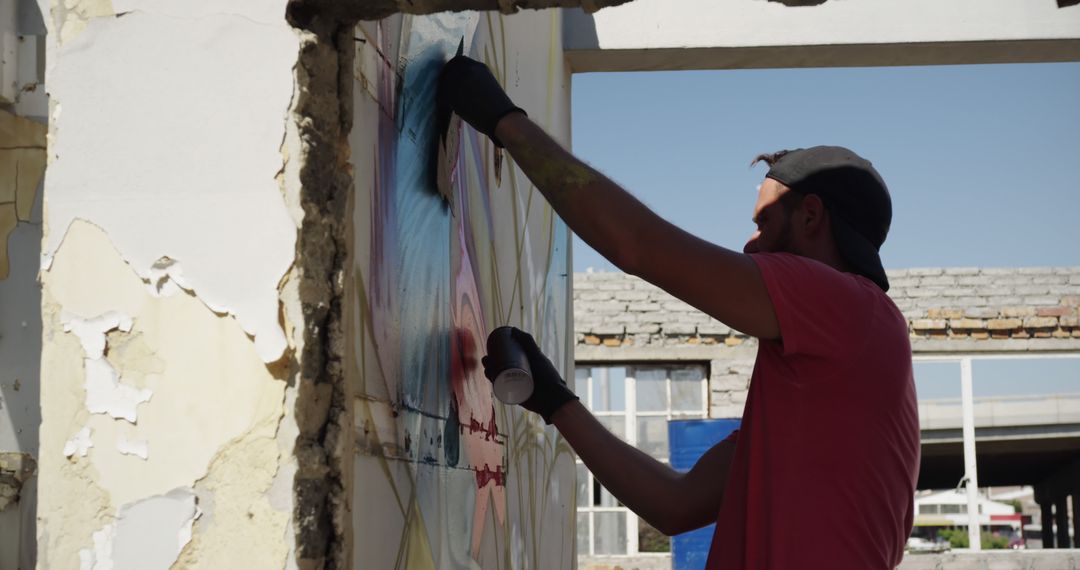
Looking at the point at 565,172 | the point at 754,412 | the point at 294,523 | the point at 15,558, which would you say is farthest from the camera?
the point at 15,558

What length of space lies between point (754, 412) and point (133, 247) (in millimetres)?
1052

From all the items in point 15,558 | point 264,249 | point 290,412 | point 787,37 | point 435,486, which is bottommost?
point 15,558

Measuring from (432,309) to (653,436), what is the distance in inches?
304

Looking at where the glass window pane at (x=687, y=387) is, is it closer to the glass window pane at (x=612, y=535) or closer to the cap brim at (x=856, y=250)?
the glass window pane at (x=612, y=535)

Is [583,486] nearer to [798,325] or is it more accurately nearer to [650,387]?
[650,387]

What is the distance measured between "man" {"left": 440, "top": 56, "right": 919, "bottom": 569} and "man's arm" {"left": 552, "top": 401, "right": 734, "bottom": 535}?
14.1 inches

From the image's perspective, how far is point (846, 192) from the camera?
1.99 m

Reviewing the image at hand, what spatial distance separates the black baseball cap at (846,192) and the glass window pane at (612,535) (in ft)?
25.3

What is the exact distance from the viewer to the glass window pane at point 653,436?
9.58m

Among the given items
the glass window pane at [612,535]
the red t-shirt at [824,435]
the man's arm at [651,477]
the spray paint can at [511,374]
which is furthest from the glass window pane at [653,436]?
the red t-shirt at [824,435]

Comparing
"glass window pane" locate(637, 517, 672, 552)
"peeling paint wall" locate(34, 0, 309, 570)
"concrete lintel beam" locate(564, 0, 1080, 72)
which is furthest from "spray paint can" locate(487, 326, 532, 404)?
"glass window pane" locate(637, 517, 672, 552)

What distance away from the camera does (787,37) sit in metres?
4.25

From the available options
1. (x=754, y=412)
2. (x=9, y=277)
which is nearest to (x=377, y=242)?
(x=754, y=412)

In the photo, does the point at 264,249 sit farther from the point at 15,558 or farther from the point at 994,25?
the point at 994,25
